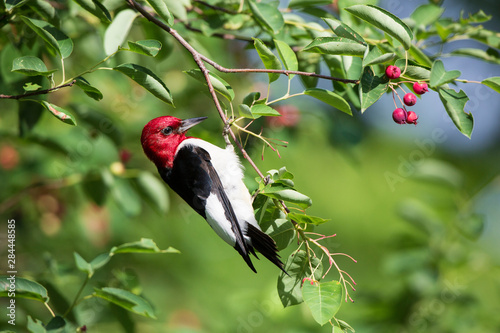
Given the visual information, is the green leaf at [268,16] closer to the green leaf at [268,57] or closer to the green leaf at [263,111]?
the green leaf at [268,57]

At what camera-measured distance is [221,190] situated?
229 centimetres

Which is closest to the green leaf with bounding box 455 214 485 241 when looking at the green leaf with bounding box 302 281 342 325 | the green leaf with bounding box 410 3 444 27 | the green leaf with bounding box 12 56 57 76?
the green leaf with bounding box 410 3 444 27

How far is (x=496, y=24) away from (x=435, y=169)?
723cm

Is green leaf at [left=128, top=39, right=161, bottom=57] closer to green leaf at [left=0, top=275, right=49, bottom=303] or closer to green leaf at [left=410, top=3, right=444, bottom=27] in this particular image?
green leaf at [left=0, top=275, right=49, bottom=303]

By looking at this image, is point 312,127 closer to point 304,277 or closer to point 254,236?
point 254,236

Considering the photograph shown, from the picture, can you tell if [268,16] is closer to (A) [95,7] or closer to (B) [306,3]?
(B) [306,3]

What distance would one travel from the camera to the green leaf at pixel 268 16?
1.96 m

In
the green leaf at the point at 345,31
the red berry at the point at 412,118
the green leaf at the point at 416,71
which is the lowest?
the red berry at the point at 412,118

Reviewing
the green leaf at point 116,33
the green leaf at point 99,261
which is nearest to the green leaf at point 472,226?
the green leaf at point 99,261

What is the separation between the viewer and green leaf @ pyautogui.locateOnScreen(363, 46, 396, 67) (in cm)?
155

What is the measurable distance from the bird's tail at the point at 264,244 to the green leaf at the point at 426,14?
1279 mm

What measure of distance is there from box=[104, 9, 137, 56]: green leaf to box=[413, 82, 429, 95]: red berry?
119 centimetres

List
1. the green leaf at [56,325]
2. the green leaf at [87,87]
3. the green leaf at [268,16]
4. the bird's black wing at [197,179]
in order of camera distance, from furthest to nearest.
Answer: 1. the bird's black wing at [197,179]
2. the green leaf at [268,16]
3. the green leaf at [56,325]
4. the green leaf at [87,87]

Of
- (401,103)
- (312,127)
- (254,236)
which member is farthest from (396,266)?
(401,103)
